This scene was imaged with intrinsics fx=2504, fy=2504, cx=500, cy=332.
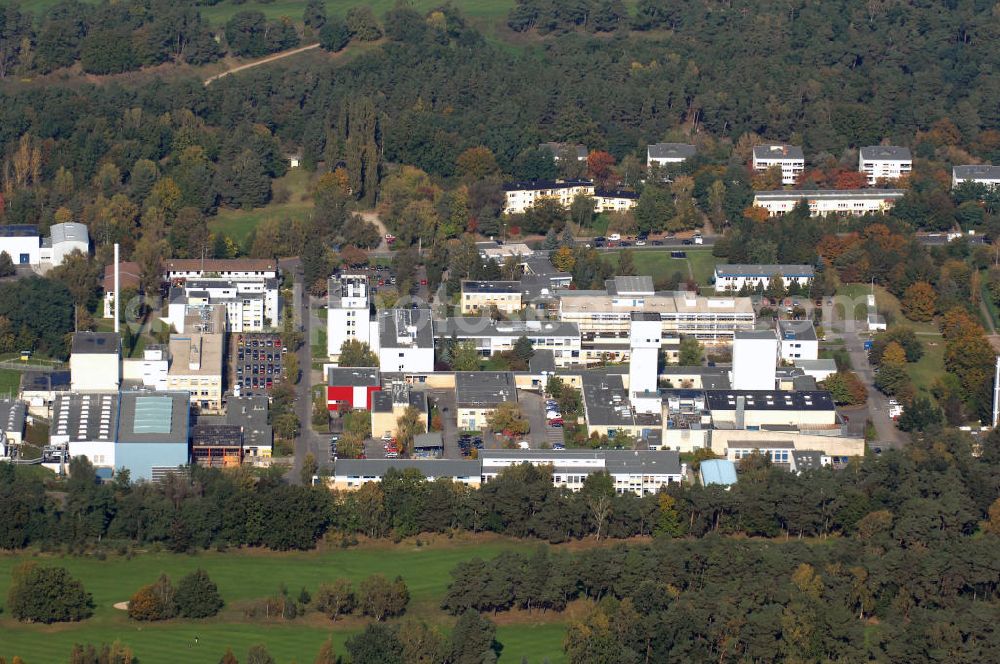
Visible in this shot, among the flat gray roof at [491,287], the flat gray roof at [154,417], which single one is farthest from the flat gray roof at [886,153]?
the flat gray roof at [154,417]

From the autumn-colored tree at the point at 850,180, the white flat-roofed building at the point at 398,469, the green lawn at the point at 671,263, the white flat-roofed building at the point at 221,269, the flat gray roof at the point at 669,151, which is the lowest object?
the white flat-roofed building at the point at 398,469

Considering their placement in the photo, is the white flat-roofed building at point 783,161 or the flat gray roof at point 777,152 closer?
the white flat-roofed building at point 783,161

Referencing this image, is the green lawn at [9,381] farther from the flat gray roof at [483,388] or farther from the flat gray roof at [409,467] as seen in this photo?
the flat gray roof at [483,388]

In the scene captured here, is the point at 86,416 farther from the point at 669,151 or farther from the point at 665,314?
the point at 669,151

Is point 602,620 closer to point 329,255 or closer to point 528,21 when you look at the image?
point 329,255

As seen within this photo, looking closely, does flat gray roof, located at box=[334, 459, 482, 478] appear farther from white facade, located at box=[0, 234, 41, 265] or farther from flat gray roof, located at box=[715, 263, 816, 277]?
white facade, located at box=[0, 234, 41, 265]

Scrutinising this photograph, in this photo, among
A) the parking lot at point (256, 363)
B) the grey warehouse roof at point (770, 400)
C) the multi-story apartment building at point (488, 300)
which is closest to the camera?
the grey warehouse roof at point (770, 400)

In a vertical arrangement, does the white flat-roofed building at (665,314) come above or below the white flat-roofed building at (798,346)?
above
